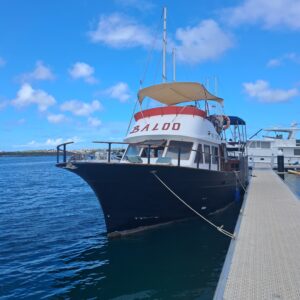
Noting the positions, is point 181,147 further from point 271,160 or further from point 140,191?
point 271,160

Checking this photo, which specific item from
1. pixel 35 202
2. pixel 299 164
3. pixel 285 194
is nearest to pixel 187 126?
pixel 285 194

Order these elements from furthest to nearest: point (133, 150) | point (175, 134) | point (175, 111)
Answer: point (133, 150)
point (175, 111)
point (175, 134)

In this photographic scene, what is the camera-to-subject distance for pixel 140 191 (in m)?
10.4

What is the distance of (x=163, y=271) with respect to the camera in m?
8.15

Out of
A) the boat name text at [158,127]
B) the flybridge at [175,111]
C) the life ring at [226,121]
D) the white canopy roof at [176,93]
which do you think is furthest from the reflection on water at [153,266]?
the life ring at [226,121]

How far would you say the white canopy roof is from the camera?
13328mm

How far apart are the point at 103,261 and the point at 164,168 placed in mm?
3220

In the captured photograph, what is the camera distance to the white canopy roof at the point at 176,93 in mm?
13328

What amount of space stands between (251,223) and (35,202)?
13717mm

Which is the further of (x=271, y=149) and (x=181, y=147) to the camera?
(x=271, y=149)

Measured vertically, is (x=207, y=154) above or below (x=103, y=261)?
above

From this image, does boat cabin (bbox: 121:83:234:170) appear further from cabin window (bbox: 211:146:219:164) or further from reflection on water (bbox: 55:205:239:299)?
reflection on water (bbox: 55:205:239:299)

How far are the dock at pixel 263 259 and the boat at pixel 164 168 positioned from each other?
2.15m

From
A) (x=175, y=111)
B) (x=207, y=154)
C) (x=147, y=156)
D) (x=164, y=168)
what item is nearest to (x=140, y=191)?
(x=164, y=168)
